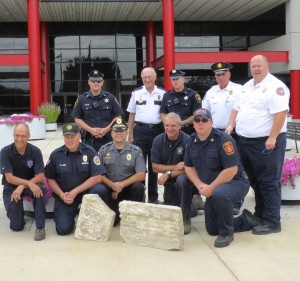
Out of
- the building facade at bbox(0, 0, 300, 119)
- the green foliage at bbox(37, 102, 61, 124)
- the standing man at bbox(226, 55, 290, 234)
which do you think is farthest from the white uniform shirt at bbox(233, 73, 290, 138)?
the building facade at bbox(0, 0, 300, 119)

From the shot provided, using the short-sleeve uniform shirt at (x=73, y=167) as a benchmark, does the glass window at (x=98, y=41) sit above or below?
above

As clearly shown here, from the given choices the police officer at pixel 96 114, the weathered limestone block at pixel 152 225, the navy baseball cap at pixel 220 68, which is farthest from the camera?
the police officer at pixel 96 114

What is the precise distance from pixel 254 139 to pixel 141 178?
137 centimetres

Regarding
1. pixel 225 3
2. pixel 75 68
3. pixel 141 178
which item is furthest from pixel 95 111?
pixel 75 68

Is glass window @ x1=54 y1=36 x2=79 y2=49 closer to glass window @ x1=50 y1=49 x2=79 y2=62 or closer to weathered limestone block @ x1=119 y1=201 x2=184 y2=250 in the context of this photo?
glass window @ x1=50 y1=49 x2=79 y2=62

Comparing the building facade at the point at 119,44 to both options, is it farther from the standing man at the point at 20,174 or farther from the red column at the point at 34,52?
the standing man at the point at 20,174

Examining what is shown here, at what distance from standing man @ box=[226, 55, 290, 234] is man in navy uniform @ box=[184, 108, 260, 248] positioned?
0.22 m

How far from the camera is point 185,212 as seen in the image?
455cm

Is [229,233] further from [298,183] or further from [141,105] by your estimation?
[141,105]

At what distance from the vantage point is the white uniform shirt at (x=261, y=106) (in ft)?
14.2

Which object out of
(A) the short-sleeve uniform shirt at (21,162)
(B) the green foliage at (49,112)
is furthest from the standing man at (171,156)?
(B) the green foliage at (49,112)

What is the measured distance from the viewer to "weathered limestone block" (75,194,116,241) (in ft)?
14.0

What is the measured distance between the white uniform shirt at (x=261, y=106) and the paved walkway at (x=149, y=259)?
3.66 feet

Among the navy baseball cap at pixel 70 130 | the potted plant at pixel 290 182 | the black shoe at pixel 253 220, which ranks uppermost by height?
the navy baseball cap at pixel 70 130
